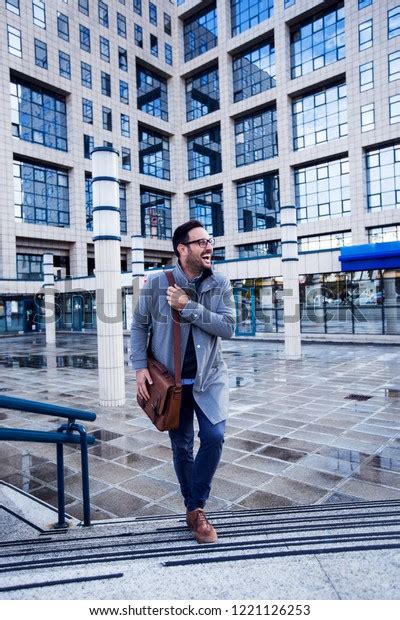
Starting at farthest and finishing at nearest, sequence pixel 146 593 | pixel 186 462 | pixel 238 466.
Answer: pixel 238 466, pixel 186 462, pixel 146 593

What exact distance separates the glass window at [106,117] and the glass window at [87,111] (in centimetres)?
122

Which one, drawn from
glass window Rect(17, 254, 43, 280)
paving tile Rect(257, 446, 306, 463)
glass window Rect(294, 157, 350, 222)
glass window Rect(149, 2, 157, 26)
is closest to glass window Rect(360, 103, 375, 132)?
glass window Rect(294, 157, 350, 222)

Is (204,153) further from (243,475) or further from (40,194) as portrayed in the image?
(243,475)

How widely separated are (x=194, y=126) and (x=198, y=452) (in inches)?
1673

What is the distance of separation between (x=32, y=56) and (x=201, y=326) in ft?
128

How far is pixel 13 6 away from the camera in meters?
32.8

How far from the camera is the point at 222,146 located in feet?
126

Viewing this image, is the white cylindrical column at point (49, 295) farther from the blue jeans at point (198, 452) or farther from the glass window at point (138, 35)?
the glass window at point (138, 35)

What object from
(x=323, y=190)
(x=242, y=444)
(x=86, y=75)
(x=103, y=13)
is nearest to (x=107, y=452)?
(x=242, y=444)

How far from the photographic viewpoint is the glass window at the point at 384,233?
30312 mm

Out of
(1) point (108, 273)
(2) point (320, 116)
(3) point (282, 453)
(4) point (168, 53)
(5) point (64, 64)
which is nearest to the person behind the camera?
(3) point (282, 453)

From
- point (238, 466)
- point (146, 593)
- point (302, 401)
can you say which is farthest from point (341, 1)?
point (146, 593)

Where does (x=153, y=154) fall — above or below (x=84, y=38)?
below
